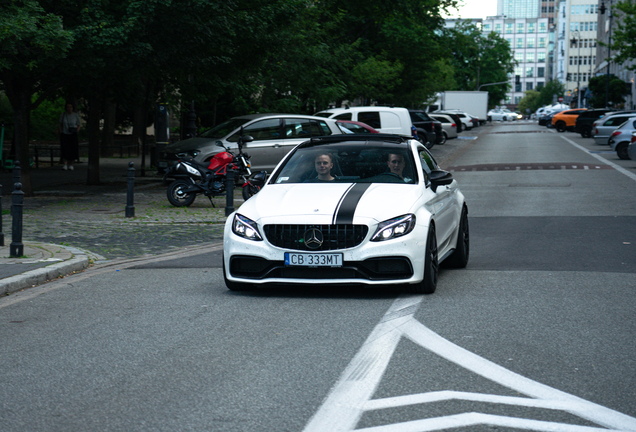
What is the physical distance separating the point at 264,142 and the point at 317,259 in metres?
13.7

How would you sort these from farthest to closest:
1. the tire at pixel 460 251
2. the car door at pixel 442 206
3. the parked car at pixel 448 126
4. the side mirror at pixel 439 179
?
the parked car at pixel 448 126 < the tire at pixel 460 251 < the side mirror at pixel 439 179 < the car door at pixel 442 206

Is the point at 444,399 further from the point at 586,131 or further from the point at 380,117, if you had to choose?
the point at 586,131

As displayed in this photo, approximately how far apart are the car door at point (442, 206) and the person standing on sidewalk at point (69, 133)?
17.4m

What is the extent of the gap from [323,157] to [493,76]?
119061 mm

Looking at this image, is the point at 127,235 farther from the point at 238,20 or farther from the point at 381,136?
the point at 238,20

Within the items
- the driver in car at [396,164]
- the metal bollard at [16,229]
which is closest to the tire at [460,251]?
the driver in car at [396,164]

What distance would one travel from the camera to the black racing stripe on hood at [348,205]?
7.46 metres

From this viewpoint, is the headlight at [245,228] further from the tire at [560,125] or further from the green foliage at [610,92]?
the green foliage at [610,92]

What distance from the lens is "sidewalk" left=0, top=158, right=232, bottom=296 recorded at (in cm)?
948

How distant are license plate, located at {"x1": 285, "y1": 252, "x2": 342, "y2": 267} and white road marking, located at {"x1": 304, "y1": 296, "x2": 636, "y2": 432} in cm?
149

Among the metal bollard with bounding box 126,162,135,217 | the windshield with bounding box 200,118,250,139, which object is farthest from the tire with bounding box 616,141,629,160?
the metal bollard with bounding box 126,162,135,217

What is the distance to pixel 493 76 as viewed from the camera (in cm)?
12362

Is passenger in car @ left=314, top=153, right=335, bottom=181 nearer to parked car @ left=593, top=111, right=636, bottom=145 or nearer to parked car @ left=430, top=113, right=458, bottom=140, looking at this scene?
parked car @ left=593, top=111, right=636, bottom=145

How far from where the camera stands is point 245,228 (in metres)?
7.73
